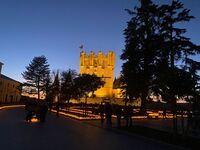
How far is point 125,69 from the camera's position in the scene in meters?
40.0

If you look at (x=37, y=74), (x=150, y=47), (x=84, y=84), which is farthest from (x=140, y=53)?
(x=37, y=74)

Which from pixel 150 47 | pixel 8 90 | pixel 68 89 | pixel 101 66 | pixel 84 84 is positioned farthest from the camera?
pixel 101 66

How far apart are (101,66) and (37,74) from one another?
3789cm

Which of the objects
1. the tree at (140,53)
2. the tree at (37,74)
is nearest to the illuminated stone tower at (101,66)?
the tree at (37,74)

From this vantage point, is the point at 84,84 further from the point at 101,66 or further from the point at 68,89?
the point at 101,66

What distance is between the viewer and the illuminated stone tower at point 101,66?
12493cm

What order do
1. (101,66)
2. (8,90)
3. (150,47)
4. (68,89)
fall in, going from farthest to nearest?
(101,66)
(8,90)
(68,89)
(150,47)

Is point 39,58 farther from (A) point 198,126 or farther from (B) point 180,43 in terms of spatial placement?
(A) point 198,126

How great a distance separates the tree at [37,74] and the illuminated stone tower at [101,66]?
1261 inches

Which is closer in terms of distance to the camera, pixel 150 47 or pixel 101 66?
pixel 150 47

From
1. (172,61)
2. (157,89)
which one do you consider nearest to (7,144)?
(157,89)

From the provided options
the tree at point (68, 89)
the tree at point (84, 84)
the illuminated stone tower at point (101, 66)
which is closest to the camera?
the tree at point (68, 89)

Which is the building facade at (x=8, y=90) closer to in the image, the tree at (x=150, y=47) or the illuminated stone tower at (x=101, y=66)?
the illuminated stone tower at (x=101, y=66)

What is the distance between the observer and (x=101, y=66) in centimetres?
12825
